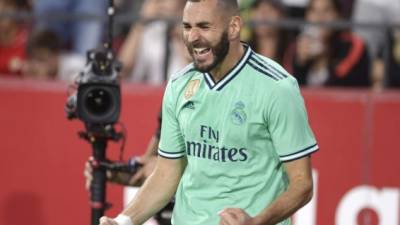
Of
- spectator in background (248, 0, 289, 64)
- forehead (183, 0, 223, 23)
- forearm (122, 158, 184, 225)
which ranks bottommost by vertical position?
forearm (122, 158, 184, 225)

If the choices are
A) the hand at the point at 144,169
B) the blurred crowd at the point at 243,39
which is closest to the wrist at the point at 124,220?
the hand at the point at 144,169

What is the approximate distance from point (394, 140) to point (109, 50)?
2.74m

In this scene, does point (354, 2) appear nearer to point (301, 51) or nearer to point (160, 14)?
point (301, 51)

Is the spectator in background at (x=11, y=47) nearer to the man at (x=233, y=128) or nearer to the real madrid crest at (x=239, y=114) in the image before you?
the man at (x=233, y=128)

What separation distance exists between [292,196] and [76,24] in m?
5.53

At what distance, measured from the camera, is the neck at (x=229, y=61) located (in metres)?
5.87

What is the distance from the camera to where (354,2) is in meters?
10.4

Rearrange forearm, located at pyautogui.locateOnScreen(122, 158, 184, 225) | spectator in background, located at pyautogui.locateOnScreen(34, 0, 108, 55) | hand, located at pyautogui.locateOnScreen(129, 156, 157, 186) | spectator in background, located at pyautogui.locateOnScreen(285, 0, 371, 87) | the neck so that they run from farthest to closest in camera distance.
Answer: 1. spectator in background, located at pyautogui.locateOnScreen(34, 0, 108, 55)
2. spectator in background, located at pyautogui.locateOnScreen(285, 0, 371, 87)
3. hand, located at pyautogui.locateOnScreen(129, 156, 157, 186)
4. forearm, located at pyautogui.locateOnScreen(122, 158, 184, 225)
5. the neck

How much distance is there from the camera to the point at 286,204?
5.64 meters

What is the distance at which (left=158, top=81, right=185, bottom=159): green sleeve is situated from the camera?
6.09 m

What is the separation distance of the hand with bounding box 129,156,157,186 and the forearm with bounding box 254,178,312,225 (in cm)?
213

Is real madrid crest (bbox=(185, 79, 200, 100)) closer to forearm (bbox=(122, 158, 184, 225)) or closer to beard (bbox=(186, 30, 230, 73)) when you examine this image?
beard (bbox=(186, 30, 230, 73))

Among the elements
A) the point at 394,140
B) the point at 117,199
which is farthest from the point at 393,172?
the point at 117,199

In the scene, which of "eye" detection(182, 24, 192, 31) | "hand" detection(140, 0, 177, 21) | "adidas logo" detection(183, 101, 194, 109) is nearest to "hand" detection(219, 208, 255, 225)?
"adidas logo" detection(183, 101, 194, 109)
